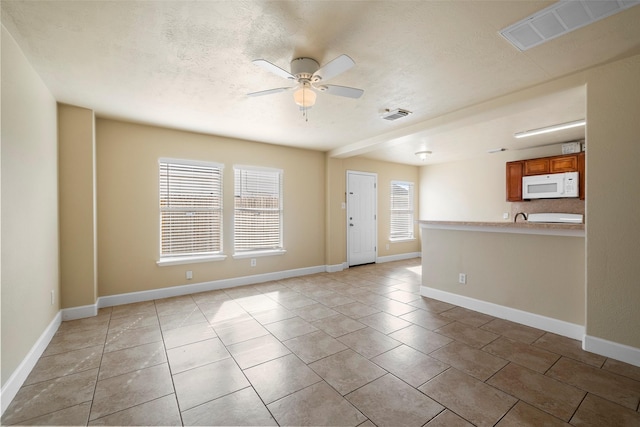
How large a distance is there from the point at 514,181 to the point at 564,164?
33.8 inches

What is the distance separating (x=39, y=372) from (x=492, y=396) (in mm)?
3519

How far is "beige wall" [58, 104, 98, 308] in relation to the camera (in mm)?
3371

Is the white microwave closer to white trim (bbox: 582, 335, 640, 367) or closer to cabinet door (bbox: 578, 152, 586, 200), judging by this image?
cabinet door (bbox: 578, 152, 586, 200)

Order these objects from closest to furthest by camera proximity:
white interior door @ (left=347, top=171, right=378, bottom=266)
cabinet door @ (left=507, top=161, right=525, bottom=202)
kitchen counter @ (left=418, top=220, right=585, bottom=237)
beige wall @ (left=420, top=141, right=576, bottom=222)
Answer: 1. kitchen counter @ (left=418, top=220, right=585, bottom=237)
2. cabinet door @ (left=507, top=161, right=525, bottom=202)
3. beige wall @ (left=420, top=141, right=576, bottom=222)
4. white interior door @ (left=347, top=171, right=378, bottom=266)

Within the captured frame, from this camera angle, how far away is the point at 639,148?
7.63ft

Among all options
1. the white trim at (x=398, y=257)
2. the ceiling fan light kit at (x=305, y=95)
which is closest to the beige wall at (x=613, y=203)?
the ceiling fan light kit at (x=305, y=95)

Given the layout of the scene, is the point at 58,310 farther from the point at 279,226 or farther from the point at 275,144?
the point at 275,144

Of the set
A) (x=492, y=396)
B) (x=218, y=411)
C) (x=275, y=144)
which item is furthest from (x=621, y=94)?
(x=275, y=144)

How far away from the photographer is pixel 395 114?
3.70 meters

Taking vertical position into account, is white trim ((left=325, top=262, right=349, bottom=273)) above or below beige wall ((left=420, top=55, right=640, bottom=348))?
below

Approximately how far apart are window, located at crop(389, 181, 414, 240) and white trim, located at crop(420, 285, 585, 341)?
3.41 metres

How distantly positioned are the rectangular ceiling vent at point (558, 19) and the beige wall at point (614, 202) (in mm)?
870

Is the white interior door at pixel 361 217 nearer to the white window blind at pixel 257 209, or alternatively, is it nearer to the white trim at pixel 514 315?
the white window blind at pixel 257 209

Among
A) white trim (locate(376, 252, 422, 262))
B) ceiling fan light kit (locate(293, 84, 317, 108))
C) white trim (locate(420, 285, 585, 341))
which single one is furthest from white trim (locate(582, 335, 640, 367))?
white trim (locate(376, 252, 422, 262))
